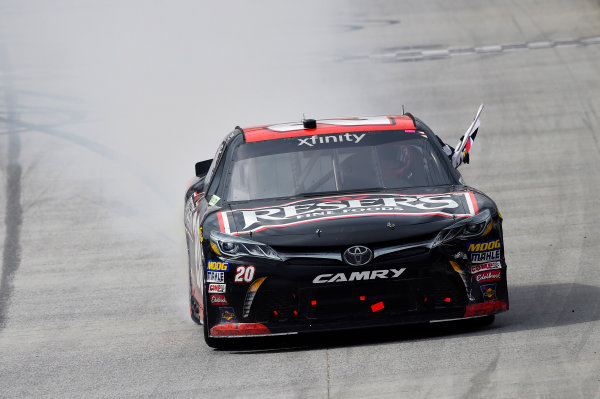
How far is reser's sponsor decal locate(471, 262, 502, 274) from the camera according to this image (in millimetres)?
7113

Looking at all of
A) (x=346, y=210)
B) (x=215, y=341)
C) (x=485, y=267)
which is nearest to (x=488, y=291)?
(x=485, y=267)

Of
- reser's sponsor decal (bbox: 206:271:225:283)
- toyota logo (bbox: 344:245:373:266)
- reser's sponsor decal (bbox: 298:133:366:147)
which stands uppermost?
reser's sponsor decal (bbox: 298:133:366:147)

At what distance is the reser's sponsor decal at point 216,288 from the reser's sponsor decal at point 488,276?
149 cm

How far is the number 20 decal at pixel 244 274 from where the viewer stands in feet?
23.0

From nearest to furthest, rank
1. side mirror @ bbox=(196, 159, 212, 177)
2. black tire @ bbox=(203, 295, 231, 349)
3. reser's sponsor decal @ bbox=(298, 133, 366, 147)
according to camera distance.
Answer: black tire @ bbox=(203, 295, 231, 349) < reser's sponsor decal @ bbox=(298, 133, 366, 147) < side mirror @ bbox=(196, 159, 212, 177)

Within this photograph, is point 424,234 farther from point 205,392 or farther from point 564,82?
point 564,82

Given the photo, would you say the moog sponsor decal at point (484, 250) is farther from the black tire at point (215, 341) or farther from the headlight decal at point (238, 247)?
the black tire at point (215, 341)

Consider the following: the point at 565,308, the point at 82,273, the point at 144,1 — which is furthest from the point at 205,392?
the point at 144,1

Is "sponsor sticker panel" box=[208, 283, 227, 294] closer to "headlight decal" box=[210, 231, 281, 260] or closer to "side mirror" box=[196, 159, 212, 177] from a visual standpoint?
"headlight decal" box=[210, 231, 281, 260]

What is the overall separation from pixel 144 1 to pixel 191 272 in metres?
18.3

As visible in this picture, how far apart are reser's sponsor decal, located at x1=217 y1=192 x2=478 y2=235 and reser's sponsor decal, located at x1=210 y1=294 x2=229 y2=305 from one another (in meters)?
0.38

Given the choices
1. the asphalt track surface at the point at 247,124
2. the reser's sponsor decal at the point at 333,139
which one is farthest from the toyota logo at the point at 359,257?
the reser's sponsor decal at the point at 333,139

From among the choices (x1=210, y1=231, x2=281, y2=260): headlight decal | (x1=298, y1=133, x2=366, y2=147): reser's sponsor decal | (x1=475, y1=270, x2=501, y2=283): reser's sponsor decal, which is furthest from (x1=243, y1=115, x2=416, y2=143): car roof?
(x1=475, y1=270, x2=501, y2=283): reser's sponsor decal

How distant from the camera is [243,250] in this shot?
705 centimetres
